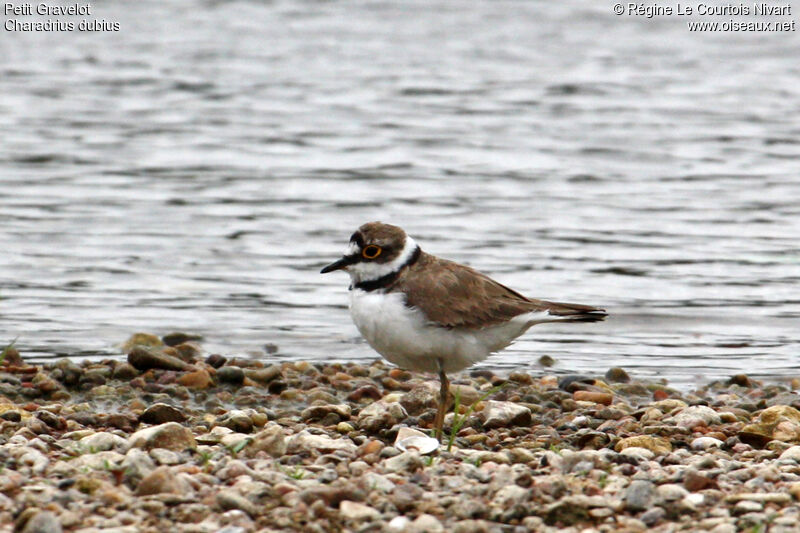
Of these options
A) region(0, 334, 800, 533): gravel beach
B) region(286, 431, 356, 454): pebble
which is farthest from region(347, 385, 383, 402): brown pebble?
region(286, 431, 356, 454): pebble

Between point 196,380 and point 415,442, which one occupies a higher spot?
point 415,442

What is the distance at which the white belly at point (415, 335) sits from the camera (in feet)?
22.1

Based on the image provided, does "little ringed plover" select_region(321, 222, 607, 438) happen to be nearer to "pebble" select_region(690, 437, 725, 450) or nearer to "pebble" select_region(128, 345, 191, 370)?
"pebble" select_region(690, 437, 725, 450)

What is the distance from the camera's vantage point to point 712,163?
16.5 meters

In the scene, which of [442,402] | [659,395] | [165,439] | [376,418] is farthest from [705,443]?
[165,439]

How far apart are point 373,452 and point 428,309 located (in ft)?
2.88

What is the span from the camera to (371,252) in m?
7.01

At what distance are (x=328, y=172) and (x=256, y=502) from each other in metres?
11.1

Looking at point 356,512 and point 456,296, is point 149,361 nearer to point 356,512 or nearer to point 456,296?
point 456,296

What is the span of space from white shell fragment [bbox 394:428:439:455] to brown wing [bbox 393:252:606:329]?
0.59 meters

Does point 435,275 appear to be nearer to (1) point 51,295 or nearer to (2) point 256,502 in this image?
(2) point 256,502

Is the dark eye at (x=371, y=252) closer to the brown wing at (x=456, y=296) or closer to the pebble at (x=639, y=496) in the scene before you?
the brown wing at (x=456, y=296)

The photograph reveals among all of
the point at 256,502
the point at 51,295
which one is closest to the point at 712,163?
the point at 51,295

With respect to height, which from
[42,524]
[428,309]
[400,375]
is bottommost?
[400,375]
